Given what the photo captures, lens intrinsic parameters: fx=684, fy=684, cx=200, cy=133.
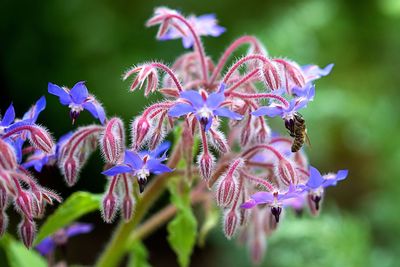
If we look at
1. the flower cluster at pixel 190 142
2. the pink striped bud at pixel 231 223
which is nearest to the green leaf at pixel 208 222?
the flower cluster at pixel 190 142

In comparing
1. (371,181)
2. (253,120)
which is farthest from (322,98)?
(253,120)

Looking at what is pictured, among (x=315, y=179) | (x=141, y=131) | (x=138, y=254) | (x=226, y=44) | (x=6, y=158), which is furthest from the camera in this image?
(x=226, y=44)

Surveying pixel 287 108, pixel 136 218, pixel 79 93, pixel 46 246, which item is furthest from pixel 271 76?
pixel 46 246

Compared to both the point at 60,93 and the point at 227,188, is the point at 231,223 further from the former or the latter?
the point at 60,93

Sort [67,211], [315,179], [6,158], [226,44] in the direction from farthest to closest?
1. [226,44]
2. [67,211]
3. [315,179]
4. [6,158]

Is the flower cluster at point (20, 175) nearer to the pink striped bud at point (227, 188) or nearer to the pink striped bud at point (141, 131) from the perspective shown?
the pink striped bud at point (141, 131)

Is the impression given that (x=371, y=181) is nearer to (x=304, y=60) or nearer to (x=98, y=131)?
(x=304, y=60)
